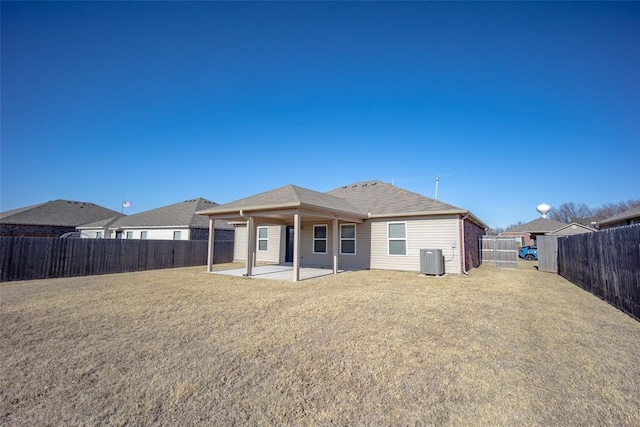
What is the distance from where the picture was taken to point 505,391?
2729 mm

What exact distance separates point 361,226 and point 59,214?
27.8 m

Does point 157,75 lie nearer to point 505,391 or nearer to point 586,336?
point 505,391

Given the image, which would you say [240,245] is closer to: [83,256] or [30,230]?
[83,256]

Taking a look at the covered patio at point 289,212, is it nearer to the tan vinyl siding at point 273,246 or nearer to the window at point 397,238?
the window at point 397,238

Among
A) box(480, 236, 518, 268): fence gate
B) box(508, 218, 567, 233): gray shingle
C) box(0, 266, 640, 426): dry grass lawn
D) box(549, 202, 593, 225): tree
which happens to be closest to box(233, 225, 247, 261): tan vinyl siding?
box(0, 266, 640, 426): dry grass lawn

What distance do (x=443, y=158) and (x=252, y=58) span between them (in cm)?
1385

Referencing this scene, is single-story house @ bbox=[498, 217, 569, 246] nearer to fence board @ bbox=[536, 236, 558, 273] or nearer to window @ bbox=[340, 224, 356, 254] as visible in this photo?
fence board @ bbox=[536, 236, 558, 273]

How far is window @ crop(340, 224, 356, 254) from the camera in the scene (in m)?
13.7

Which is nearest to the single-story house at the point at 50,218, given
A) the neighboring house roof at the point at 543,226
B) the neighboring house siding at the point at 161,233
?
the neighboring house siding at the point at 161,233

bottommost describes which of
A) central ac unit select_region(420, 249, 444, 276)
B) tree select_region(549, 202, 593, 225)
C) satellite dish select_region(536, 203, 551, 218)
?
central ac unit select_region(420, 249, 444, 276)

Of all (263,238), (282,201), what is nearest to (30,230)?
(263,238)

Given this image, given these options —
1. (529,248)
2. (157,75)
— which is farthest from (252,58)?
(529,248)

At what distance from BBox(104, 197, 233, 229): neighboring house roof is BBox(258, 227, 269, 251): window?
5.56 m

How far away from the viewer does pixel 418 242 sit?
1217cm
